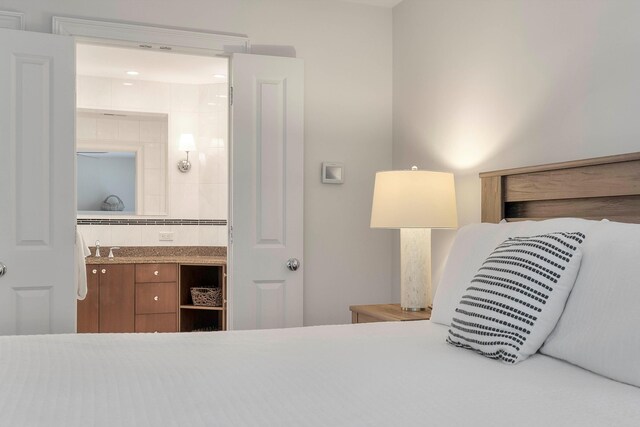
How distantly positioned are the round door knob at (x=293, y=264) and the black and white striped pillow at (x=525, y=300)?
1915mm

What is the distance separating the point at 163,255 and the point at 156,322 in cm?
70

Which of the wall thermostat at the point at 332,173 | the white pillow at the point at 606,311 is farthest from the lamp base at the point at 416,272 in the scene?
the white pillow at the point at 606,311

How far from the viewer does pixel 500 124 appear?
9.55ft

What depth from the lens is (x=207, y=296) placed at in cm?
546

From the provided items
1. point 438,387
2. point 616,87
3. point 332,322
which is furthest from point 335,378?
point 332,322

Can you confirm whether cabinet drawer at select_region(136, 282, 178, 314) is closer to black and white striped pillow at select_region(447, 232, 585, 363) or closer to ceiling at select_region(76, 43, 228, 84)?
ceiling at select_region(76, 43, 228, 84)

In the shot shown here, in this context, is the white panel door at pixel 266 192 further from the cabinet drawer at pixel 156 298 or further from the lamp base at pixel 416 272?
the cabinet drawer at pixel 156 298

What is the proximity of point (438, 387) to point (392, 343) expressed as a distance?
20.7 inches

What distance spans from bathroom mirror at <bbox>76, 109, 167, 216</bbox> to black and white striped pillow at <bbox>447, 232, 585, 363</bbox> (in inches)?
184

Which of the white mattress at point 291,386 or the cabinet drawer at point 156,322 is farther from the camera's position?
the cabinet drawer at point 156,322

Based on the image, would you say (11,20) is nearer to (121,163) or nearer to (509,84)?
(509,84)

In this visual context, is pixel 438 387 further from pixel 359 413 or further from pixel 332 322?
pixel 332 322

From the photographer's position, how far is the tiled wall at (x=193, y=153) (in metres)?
5.91

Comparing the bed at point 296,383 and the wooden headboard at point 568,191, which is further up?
the wooden headboard at point 568,191
